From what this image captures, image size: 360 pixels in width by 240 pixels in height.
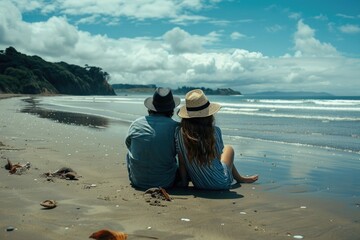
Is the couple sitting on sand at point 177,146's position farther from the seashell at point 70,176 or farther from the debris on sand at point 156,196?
the seashell at point 70,176

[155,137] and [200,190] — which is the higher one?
[155,137]

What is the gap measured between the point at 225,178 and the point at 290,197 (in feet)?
2.84

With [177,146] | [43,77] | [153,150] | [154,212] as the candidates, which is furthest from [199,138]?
[43,77]

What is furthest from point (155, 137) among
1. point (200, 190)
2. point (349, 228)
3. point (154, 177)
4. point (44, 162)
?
point (44, 162)

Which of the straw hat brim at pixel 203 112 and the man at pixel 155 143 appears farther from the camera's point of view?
the man at pixel 155 143

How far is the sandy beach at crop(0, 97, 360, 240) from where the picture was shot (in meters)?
3.71

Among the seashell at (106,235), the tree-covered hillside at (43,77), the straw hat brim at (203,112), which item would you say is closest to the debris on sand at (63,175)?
the straw hat brim at (203,112)

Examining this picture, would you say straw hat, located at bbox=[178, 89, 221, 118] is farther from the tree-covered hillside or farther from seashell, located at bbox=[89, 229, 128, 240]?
the tree-covered hillside

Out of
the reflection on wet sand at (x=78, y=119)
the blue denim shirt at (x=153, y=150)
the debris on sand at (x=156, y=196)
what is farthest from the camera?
the reflection on wet sand at (x=78, y=119)

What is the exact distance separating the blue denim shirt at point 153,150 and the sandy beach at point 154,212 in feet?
0.74

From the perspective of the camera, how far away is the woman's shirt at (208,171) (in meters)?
5.30

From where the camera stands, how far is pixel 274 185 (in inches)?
243

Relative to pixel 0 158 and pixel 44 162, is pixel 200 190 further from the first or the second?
pixel 0 158

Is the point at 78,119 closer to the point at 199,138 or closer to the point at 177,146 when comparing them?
the point at 177,146
